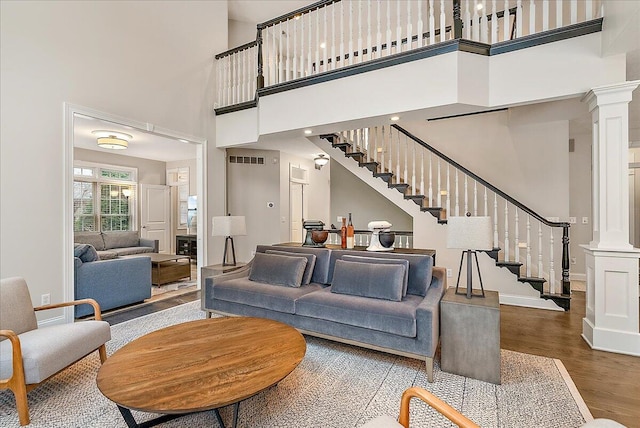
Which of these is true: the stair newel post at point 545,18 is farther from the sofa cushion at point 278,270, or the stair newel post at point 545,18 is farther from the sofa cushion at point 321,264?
the sofa cushion at point 278,270

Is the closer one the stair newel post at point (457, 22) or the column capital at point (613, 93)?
the column capital at point (613, 93)

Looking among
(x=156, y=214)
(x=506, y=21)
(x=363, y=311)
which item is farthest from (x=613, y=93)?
(x=156, y=214)

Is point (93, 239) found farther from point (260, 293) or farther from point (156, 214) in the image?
point (260, 293)

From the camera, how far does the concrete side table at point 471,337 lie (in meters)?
2.35

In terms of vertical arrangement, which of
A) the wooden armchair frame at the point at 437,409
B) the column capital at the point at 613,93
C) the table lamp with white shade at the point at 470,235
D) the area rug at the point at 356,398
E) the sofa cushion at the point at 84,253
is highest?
the column capital at the point at 613,93

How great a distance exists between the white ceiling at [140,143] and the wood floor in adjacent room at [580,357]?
5.55 m

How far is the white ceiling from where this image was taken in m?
5.20

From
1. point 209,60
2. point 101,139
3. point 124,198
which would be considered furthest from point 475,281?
point 124,198

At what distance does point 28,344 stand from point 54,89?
9.71ft

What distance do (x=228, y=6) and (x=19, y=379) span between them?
22.4 ft

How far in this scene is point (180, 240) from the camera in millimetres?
8414

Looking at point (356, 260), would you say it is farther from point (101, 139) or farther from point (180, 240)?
point (180, 240)

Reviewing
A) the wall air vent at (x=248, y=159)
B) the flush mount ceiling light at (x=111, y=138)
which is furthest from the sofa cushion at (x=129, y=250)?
the wall air vent at (x=248, y=159)

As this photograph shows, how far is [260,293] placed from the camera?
10.6ft
